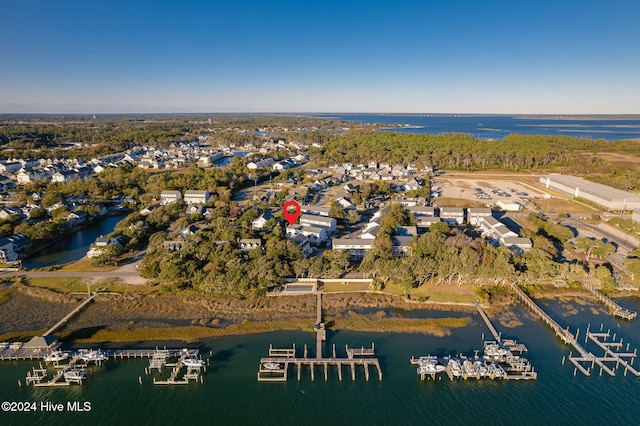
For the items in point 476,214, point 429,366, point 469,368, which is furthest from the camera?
point 476,214

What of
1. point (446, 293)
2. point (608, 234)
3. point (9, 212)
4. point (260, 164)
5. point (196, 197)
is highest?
point (260, 164)

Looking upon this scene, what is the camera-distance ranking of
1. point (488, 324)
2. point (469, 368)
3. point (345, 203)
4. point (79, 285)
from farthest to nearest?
1. point (345, 203)
2. point (79, 285)
3. point (488, 324)
4. point (469, 368)

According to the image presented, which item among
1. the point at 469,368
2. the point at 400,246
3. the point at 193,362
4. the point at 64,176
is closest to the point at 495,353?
the point at 469,368

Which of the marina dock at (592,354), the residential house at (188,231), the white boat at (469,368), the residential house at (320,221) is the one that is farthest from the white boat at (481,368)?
the residential house at (188,231)

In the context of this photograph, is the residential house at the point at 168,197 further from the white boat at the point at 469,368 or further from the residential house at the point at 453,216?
the white boat at the point at 469,368

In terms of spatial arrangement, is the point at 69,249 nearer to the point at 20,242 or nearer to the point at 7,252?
the point at 20,242

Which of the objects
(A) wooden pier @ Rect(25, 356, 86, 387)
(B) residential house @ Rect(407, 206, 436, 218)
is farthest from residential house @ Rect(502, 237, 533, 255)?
(A) wooden pier @ Rect(25, 356, 86, 387)

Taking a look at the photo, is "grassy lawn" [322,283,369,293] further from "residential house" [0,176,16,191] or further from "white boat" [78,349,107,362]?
"residential house" [0,176,16,191]
